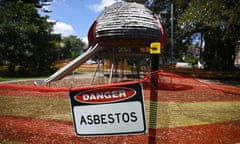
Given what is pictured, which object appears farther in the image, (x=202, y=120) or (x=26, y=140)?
(x=202, y=120)

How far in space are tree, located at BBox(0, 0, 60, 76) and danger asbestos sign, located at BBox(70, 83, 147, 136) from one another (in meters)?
21.1

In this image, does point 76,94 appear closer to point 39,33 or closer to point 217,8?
point 217,8

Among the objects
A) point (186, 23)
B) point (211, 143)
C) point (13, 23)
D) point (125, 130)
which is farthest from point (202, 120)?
point (13, 23)

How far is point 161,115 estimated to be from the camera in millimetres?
6363

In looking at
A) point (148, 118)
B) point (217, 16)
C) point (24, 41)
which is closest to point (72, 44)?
point (24, 41)

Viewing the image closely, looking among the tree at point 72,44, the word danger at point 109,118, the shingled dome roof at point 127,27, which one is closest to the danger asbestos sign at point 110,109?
the word danger at point 109,118

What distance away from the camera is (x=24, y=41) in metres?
22.7

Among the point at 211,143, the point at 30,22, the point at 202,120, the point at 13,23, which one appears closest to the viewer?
the point at 211,143

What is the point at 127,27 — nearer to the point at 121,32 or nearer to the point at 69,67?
the point at 121,32

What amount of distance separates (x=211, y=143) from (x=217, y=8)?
43.3 ft

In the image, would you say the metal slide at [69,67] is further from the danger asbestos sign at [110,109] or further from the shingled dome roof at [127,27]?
the danger asbestos sign at [110,109]

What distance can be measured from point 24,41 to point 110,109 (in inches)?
859

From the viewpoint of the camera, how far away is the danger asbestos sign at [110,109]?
8.79 ft

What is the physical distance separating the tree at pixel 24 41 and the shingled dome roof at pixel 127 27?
11.2 meters
